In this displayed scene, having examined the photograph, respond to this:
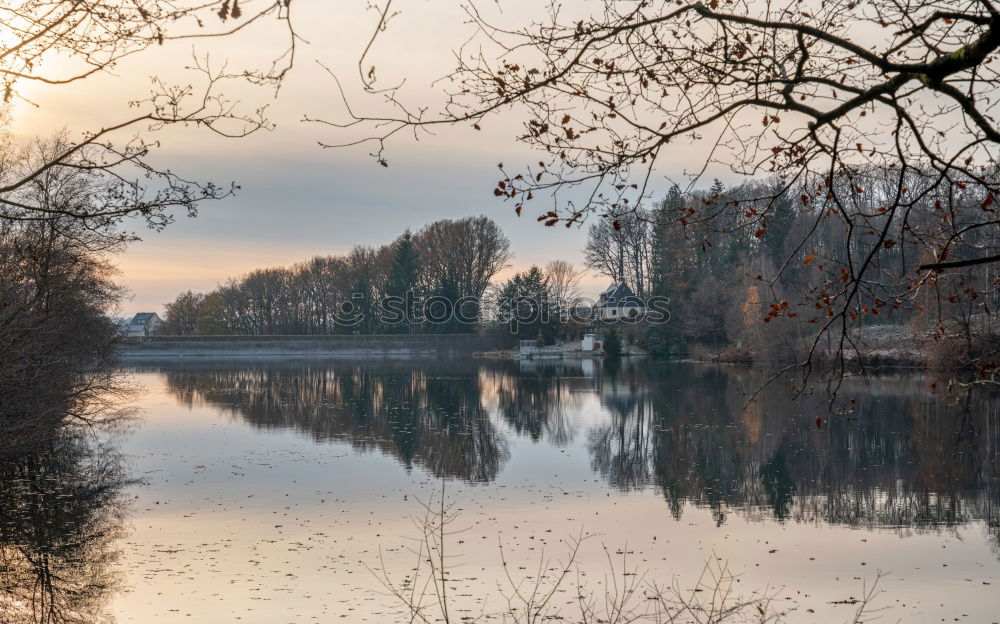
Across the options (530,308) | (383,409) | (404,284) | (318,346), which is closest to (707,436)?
(383,409)

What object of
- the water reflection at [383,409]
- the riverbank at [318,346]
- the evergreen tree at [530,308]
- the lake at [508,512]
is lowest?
the lake at [508,512]

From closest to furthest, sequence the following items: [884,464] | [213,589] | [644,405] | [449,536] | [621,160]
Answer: [621,160], [213,589], [449,536], [884,464], [644,405]

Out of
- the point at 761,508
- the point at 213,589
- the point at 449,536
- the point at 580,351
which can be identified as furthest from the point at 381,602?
the point at 580,351

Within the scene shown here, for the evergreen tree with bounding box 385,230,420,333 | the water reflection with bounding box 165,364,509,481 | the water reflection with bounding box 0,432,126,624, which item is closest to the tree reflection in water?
the water reflection with bounding box 165,364,509,481

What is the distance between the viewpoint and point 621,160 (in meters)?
4.82

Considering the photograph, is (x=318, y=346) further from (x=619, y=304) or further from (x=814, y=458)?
(x=814, y=458)

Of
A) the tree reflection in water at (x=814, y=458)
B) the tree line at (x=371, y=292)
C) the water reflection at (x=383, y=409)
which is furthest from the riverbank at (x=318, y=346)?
the tree reflection in water at (x=814, y=458)

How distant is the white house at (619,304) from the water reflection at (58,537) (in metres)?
55.1

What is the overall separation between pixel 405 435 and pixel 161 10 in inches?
684

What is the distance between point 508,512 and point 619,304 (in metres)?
60.6

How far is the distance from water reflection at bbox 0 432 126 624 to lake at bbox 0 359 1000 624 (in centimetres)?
4

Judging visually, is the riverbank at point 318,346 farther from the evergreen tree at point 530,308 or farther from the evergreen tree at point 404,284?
the evergreen tree at point 530,308

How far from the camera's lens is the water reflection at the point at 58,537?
8562mm

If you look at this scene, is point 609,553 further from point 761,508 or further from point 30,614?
point 30,614
